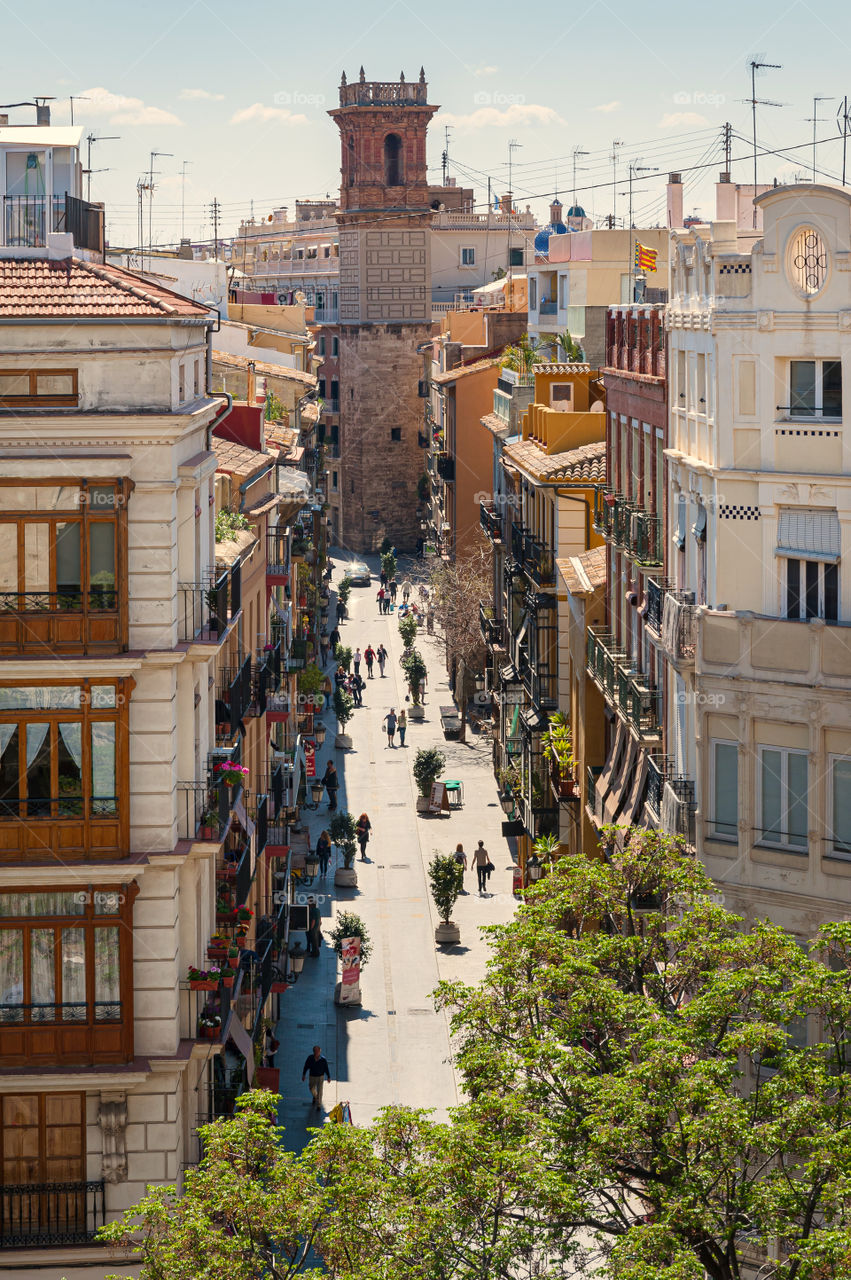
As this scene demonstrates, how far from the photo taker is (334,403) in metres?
118

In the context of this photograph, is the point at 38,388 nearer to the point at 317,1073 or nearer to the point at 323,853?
the point at 317,1073

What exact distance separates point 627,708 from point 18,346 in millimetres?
12855

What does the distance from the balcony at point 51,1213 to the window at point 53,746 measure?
4.50 metres

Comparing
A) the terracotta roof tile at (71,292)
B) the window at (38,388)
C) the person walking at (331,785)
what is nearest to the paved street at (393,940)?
the person walking at (331,785)

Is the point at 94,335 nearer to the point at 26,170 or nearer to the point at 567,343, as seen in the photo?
the point at 26,170

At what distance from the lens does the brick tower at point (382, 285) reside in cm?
10944

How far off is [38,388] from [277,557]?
2147 centimetres

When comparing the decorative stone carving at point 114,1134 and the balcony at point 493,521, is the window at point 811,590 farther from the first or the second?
the balcony at point 493,521

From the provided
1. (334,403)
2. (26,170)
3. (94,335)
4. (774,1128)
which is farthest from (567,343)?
(334,403)

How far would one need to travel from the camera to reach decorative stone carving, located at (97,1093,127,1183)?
933 inches

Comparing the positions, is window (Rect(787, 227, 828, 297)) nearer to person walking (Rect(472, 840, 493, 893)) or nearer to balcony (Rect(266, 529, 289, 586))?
balcony (Rect(266, 529, 289, 586))

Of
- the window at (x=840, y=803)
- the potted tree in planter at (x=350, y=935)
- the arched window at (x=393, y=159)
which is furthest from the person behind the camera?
the arched window at (x=393, y=159)

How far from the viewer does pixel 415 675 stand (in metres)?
71.6

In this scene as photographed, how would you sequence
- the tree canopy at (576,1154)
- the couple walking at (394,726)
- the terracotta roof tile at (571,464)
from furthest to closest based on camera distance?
the couple walking at (394,726) → the terracotta roof tile at (571,464) → the tree canopy at (576,1154)
